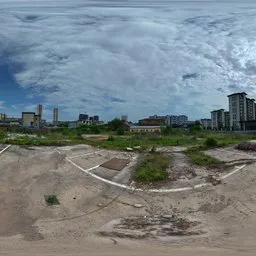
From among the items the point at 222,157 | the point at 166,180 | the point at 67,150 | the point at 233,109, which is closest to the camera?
the point at 166,180

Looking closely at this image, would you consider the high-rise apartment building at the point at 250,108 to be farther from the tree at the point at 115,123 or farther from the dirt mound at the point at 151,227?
the dirt mound at the point at 151,227

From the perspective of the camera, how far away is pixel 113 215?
8.36 meters

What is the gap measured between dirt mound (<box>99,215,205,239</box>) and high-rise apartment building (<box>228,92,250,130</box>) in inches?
2622

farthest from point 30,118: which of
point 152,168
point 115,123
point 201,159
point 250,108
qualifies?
point 152,168

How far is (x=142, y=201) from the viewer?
30.4 ft

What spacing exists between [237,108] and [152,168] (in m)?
68.8

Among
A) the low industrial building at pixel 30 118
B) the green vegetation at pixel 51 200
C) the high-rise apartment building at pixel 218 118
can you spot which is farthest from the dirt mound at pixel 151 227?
the high-rise apartment building at pixel 218 118

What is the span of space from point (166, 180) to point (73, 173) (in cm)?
316

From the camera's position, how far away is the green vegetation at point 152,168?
1080cm

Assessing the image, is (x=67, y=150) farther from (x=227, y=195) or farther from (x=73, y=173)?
(x=227, y=195)

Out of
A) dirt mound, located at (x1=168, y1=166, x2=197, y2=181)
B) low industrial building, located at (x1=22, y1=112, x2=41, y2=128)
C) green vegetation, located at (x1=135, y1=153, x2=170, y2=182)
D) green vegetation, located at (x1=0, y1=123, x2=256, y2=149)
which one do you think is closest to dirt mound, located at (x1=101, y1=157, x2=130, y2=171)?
green vegetation, located at (x1=135, y1=153, x2=170, y2=182)

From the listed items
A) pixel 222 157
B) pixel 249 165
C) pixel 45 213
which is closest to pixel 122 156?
pixel 222 157

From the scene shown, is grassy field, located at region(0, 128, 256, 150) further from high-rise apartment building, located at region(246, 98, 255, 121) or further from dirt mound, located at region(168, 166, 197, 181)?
high-rise apartment building, located at region(246, 98, 255, 121)

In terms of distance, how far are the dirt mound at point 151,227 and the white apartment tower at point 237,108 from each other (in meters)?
66.6
